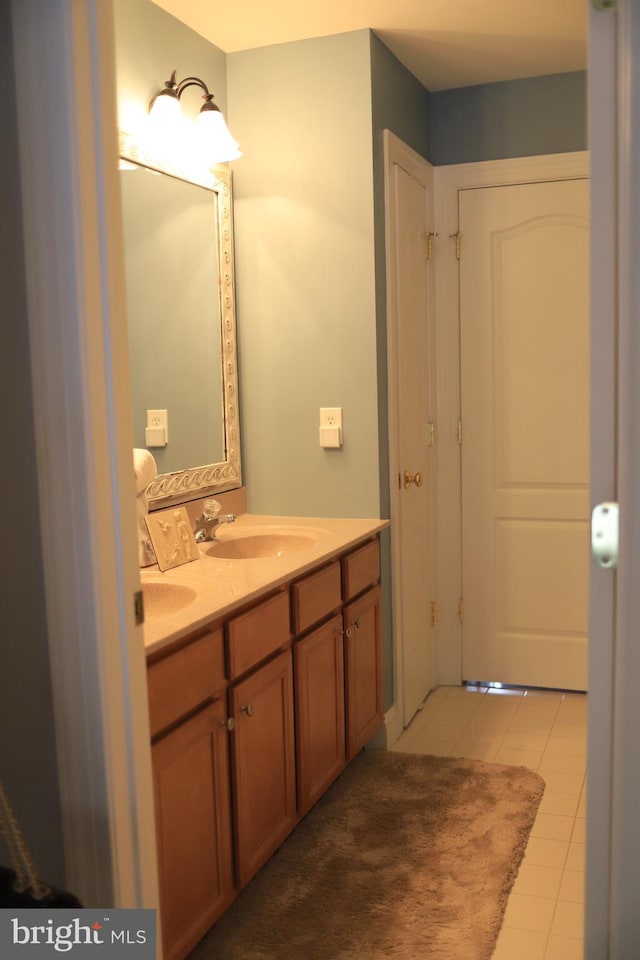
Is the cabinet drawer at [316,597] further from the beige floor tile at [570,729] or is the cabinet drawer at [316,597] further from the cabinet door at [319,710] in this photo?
the beige floor tile at [570,729]

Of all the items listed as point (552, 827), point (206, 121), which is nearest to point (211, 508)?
point (206, 121)

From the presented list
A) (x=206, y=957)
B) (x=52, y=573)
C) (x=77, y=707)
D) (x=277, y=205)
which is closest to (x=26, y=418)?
(x=52, y=573)

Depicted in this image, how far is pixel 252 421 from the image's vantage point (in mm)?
3373

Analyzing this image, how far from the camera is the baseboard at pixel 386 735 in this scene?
11.0ft

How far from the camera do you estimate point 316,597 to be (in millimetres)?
2701

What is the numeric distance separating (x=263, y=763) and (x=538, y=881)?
2.69ft

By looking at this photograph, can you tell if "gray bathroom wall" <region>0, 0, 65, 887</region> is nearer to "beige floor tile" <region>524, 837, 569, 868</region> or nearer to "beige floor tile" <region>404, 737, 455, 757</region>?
"beige floor tile" <region>524, 837, 569, 868</region>

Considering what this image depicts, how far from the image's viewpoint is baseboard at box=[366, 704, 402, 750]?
11.0ft

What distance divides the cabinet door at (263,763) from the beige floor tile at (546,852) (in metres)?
0.68

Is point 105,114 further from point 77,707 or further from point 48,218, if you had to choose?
point 77,707

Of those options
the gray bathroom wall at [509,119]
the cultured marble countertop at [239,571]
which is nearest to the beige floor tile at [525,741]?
the cultured marble countertop at [239,571]

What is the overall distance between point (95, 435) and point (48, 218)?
367 millimetres

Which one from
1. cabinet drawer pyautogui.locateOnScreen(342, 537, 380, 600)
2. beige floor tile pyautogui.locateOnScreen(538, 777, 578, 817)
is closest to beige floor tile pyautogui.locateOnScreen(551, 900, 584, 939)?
beige floor tile pyautogui.locateOnScreen(538, 777, 578, 817)

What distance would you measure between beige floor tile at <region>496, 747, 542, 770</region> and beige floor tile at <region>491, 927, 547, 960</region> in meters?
0.97
